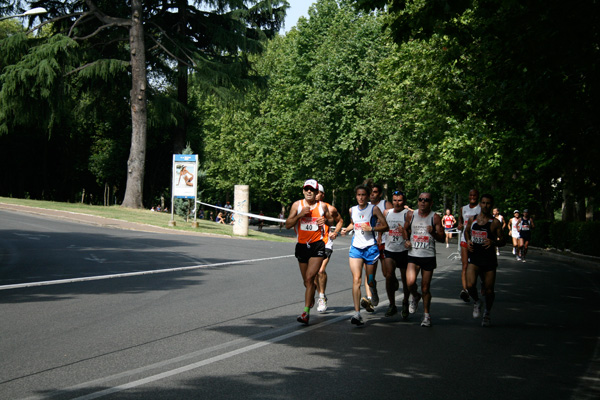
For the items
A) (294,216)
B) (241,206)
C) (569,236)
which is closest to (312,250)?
(294,216)

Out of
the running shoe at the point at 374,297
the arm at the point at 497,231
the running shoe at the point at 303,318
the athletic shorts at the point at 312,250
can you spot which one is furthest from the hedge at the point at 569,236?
the running shoe at the point at 303,318

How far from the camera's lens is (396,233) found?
998 cm

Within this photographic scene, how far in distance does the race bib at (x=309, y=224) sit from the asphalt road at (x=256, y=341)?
4.00 feet

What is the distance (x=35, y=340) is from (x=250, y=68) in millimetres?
29471

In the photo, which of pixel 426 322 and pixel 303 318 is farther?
pixel 426 322

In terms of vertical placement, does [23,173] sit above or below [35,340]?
above

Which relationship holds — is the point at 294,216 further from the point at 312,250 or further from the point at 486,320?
the point at 486,320

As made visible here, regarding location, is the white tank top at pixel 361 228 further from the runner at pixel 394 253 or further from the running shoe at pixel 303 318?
the running shoe at pixel 303 318

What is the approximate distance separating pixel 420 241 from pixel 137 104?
Answer: 1044 inches

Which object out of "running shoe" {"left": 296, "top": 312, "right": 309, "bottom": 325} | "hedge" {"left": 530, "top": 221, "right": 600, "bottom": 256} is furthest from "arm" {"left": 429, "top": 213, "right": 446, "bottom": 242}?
"hedge" {"left": 530, "top": 221, "right": 600, "bottom": 256}

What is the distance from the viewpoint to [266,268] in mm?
16266

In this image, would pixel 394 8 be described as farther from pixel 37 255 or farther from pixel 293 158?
pixel 293 158

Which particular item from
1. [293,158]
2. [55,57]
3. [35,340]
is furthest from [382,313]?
[293,158]

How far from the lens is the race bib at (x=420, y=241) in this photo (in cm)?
955
